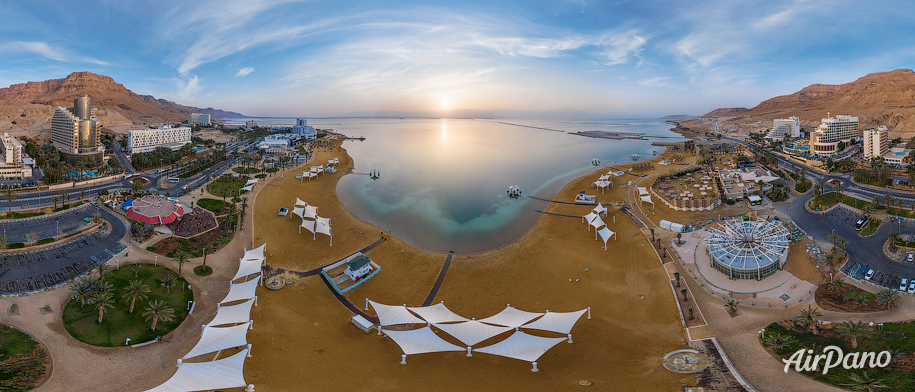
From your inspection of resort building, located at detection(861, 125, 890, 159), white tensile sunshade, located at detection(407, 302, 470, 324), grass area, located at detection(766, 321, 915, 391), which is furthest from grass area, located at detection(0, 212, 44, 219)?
resort building, located at detection(861, 125, 890, 159)

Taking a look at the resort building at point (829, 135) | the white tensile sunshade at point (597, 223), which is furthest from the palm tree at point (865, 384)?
the resort building at point (829, 135)

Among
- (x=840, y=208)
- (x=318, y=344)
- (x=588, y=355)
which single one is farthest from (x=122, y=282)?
(x=840, y=208)

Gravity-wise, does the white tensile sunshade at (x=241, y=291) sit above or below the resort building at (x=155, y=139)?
below

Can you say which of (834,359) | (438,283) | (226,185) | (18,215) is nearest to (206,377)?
(438,283)

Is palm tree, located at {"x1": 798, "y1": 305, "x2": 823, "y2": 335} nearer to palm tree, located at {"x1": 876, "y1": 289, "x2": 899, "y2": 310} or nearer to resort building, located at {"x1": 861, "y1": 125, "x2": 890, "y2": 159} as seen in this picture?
palm tree, located at {"x1": 876, "y1": 289, "x2": 899, "y2": 310}

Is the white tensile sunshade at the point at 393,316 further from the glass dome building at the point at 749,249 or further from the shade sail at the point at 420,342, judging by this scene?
the glass dome building at the point at 749,249

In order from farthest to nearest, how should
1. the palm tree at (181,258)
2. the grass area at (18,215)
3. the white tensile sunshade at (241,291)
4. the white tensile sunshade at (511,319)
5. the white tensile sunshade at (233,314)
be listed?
1. the grass area at (18,215)
2. the palm tree at (181,258)
3. the white tensile sunshade at (241,291)
4. the white tensile sunshade at (511,319)
5. the white tensile sunshade at (233,314)
